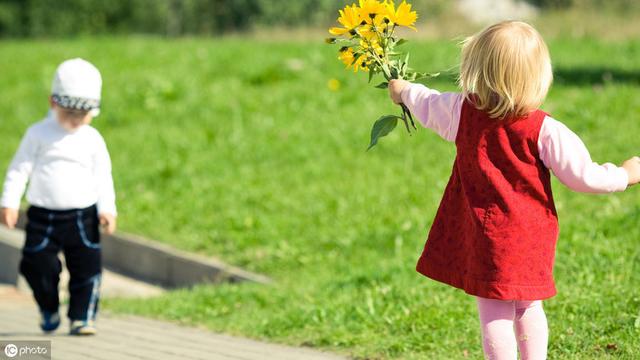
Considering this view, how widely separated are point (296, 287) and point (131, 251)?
2.95m

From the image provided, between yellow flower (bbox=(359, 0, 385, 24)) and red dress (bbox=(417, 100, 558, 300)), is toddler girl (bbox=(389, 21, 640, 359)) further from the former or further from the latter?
yellow flower (bbox=(359, 0, 385, 24))

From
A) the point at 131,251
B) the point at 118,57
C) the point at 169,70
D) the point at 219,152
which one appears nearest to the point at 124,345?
the point at 131,251

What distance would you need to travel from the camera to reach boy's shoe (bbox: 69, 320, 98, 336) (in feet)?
21.4

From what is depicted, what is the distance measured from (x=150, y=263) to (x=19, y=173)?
381 centimetres

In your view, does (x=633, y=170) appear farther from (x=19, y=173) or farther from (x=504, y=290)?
(x=19, y=173)

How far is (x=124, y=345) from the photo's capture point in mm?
6055

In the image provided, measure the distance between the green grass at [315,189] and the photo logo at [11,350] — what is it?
1.44m

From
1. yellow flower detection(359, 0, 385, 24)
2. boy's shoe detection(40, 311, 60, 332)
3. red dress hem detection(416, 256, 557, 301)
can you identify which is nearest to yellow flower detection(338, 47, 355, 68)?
yellow flower detection(359, 0, 385, 24)

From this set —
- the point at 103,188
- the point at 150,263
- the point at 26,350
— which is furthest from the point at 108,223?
the point at 150,263

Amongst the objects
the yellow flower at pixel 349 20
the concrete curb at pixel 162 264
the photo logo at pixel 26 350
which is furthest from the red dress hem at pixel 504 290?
the concrete curb at pixel 162 264

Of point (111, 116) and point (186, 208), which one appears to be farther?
point (111, 116)

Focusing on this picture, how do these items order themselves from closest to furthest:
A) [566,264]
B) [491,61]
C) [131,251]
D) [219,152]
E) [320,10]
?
[491,61] → [566,264] → [131,251] → [219,152] → [320,10]

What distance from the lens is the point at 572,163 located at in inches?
158

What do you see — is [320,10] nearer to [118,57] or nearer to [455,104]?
[118,57]
